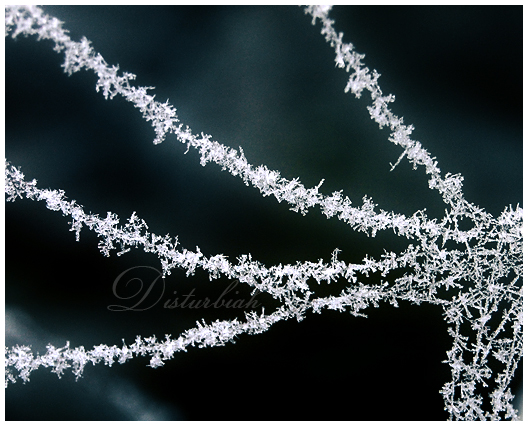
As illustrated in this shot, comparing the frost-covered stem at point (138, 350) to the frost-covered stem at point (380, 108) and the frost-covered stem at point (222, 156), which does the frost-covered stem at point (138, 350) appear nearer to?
the frost-covered stem at point (222, 156)

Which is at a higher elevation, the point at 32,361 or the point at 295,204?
the point at 295,204

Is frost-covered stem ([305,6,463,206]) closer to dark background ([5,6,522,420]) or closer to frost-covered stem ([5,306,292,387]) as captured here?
dark background ([5,6,522,420])

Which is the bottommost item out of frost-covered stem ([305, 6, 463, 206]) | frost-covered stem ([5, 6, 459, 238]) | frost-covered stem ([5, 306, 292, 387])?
frost-covered stem ([5, 306, 292, 387])

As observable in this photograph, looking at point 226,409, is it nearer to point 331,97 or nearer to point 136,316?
point 136,316

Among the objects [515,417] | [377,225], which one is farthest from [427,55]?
[515,417]

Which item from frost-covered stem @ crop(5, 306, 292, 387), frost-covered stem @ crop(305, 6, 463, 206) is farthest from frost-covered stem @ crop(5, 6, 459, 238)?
frost-covered stem @ crop(5, 306, 292, 387)

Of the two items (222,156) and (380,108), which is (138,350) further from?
(380,108)

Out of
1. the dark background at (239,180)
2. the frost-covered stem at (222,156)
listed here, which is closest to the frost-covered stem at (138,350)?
the dark background at (239,180)

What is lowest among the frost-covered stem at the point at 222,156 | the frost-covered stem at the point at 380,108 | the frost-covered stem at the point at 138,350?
the frost-covered stem at the point at 138,350
